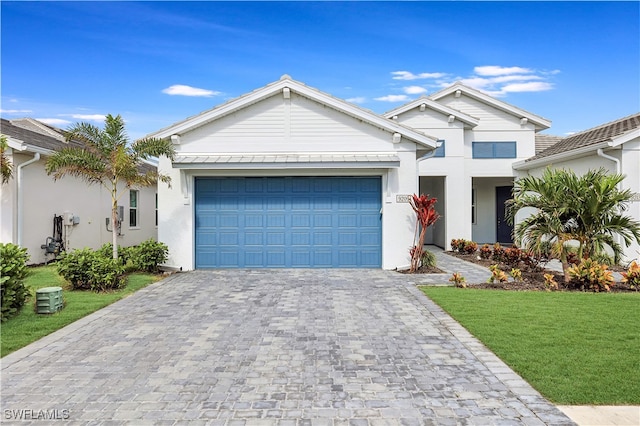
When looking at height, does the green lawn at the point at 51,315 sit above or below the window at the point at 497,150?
below

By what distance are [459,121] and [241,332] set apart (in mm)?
14350

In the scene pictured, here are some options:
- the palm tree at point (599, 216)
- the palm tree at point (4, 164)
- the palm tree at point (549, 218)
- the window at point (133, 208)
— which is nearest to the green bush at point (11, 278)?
the palm tree at point (4, 164)

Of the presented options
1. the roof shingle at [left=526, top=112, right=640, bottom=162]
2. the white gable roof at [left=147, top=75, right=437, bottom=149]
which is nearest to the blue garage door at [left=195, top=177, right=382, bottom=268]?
the white gable roof at [left=147, top=75, right=437, bottom=149]

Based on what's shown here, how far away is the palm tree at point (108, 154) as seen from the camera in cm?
975

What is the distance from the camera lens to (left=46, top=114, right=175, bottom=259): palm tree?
9.75m

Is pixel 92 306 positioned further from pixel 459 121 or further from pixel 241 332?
pixel 459 121

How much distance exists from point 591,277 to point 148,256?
Answer: 1078cm

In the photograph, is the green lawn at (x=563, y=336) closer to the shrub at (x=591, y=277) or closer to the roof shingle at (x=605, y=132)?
the shrub at (x=591, y=277)

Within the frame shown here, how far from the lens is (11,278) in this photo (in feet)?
20.7

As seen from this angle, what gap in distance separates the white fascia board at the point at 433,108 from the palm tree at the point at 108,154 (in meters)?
9.83

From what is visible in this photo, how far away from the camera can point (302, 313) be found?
704 cm

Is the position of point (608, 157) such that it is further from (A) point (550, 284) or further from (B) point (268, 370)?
(B) point (268, 370)

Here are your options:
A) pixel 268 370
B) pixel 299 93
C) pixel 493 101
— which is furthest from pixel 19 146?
pixel 493 101

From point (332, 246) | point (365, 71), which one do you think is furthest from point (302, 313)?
point (365, 71)
